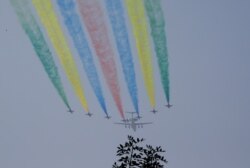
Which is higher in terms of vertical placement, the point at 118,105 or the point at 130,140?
the point at 118,105

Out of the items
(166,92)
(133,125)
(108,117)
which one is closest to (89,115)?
(108,117)

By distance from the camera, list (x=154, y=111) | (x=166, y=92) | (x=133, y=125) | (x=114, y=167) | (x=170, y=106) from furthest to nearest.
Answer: (x=133, y=125), (x=154, y=111), (x=170, y=106), (x=166, y=92), (x=114, y=167)

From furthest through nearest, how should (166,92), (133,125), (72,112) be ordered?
(133,125)
(72,112)
(166,92)

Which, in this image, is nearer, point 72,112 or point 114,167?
point 114,167

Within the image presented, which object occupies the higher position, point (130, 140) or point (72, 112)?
point (72, 112)

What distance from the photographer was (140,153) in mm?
12391

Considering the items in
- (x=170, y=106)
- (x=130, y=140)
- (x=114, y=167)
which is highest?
(x=170, y=106)

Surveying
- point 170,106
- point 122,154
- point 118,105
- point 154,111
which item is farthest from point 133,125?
point 122,154

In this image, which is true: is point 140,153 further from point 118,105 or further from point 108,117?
point 108,117

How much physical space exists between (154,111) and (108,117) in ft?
12.2

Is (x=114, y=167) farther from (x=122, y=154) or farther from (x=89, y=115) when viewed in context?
(x=89, y=115)

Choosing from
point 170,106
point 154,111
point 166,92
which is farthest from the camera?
point 154,111

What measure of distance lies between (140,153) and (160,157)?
22.7 inches

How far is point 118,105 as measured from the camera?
2322 cm
